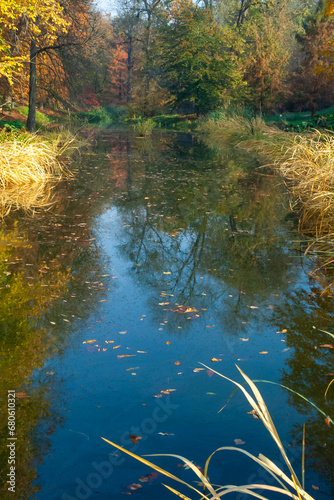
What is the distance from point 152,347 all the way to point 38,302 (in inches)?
52.7

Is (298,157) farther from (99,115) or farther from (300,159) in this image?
(99,115)

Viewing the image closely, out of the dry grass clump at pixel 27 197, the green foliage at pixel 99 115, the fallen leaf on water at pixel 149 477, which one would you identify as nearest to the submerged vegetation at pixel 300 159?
the fallen leaf on water at pixel 149 477

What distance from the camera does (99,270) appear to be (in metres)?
5.03

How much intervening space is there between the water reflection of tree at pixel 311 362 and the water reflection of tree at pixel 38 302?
60.1 inches

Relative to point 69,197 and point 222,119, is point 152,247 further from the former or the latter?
point 222,119

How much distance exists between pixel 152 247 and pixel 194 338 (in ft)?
8.28

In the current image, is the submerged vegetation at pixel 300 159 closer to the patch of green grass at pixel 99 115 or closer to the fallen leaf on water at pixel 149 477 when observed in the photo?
the fallen leaf on water at pixel 149 477

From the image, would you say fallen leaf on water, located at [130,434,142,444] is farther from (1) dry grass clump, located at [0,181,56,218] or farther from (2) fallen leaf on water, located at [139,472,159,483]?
(1) dry grass clump, located at [0,181,56,218]

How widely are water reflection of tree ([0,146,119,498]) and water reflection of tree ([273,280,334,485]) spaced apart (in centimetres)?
153

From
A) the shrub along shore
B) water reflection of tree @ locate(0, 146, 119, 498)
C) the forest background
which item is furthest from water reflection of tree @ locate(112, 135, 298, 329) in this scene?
the forest background

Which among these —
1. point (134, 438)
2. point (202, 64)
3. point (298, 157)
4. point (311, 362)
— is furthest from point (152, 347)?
point (202, 64)

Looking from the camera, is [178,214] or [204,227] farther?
[178,214]

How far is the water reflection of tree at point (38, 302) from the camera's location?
2.47 metres

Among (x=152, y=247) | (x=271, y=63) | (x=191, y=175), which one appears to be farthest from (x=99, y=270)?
(x=271, y=63)
